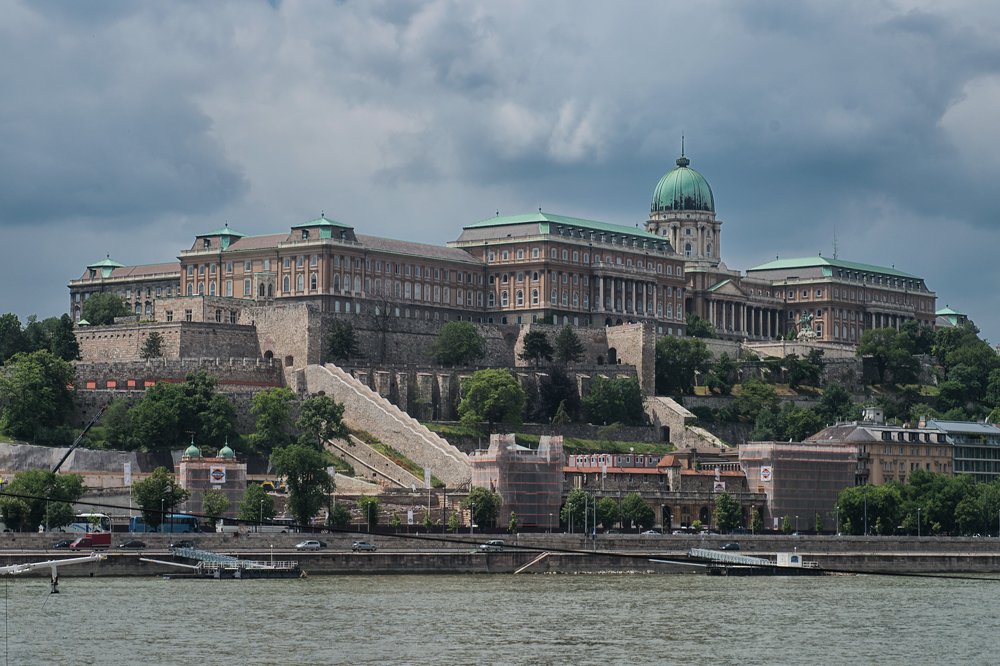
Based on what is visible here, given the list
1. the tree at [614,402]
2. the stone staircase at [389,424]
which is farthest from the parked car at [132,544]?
the tree at [614,402]

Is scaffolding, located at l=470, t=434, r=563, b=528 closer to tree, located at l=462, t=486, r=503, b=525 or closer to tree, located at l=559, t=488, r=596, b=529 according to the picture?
tree, located at l=559, t=488, r=596, b=529

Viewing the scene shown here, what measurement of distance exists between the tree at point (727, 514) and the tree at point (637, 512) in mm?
4115

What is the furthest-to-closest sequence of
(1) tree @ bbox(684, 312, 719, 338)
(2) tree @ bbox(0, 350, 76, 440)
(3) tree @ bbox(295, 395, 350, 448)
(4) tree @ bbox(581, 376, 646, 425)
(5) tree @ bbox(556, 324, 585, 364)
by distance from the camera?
(1) tree @ bbox(684, 312, 719, 338), (5) tree @ bbox(556, 324, 585, 364), (4) tree @ bbox(581, 376, 646, 425), (3) tree @ bbox(295, 395, 350, 448), (2) tree @ bbox(0, 350, 76, 440)

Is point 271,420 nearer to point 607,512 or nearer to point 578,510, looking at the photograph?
point 578,510

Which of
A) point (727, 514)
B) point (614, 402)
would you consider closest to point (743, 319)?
point (614, 402)

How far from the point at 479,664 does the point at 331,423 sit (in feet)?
202

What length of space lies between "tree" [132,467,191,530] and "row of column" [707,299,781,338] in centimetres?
9565

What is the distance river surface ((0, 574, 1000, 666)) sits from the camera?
6400 centimetres

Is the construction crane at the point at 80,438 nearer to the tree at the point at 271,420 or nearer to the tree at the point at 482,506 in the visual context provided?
the tree at the point at 271,420

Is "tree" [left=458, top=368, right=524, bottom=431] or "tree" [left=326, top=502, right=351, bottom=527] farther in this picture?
"tree" [left=458, top=368, right=524, bottom=431]

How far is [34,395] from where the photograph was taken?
384 ft

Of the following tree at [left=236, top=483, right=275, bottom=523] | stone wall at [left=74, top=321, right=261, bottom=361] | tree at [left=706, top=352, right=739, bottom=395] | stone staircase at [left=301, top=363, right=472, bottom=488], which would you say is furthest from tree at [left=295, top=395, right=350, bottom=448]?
tree at [left=706, top=352, right=739, bottom=395]

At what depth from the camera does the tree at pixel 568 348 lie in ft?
500

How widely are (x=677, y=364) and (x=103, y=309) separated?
47.8m
